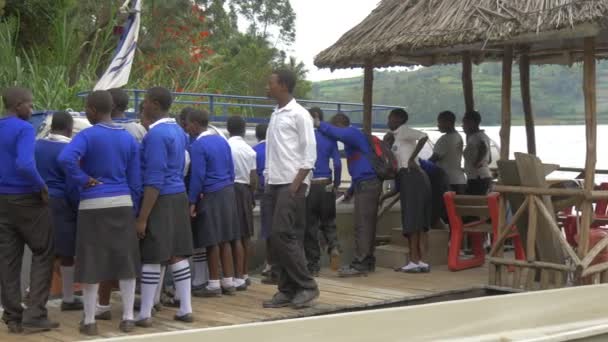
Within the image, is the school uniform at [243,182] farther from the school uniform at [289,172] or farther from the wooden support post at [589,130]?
the wooden support post at [589,130]

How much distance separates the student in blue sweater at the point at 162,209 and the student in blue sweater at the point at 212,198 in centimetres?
88

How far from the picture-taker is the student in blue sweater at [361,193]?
964cm

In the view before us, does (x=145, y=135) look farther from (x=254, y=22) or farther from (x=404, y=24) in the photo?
(x=254, y=22)

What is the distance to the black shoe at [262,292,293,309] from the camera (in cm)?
789

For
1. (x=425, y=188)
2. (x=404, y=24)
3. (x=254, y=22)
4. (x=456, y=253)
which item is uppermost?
(x=254, y=22)

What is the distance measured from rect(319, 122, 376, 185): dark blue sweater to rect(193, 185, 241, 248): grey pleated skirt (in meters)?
1.46

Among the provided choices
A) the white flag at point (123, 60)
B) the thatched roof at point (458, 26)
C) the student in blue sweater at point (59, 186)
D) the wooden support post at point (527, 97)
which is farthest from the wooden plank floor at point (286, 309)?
the white flag at point (123, 60)

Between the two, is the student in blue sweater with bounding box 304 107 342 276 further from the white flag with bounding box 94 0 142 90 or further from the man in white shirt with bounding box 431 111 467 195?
the white flag with bounding box 94 0 142 90

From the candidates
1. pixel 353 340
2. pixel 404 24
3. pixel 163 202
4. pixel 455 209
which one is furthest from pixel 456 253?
pixel 353 340

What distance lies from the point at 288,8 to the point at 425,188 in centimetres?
3885

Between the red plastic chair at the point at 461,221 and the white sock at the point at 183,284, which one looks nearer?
the white sock at the point at 183,284

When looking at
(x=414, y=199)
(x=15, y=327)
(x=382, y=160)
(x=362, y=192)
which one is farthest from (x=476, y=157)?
(x=15, y=327)

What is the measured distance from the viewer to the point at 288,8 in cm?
4784

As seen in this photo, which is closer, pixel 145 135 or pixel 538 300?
pixel 538 300
